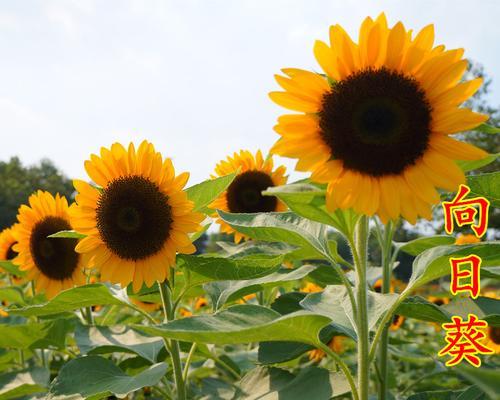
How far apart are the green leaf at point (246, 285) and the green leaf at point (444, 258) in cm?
29

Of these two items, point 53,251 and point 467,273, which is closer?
point 467,273

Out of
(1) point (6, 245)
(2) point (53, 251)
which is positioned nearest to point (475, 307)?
(2) point (53, 251)

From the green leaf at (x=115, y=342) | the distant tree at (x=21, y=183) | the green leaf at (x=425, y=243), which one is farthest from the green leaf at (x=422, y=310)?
the distant tree at (x=21, y=183)

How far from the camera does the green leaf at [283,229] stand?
5.24 feet

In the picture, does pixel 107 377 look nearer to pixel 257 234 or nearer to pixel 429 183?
pixel 257 234

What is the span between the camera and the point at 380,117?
153 cm

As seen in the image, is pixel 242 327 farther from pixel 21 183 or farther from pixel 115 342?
pixel 21 183

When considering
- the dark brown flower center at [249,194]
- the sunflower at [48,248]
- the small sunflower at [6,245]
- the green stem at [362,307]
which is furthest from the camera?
the small sunflower at [6,245]

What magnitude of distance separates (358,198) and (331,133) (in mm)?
181

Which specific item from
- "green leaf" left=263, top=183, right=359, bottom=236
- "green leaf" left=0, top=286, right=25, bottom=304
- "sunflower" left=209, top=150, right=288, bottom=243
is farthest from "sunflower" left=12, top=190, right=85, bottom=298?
"green leaf" left=263, top=183, right=359, bottom=236

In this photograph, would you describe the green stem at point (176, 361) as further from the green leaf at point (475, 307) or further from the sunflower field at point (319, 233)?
the green leaf at point (475, 307)

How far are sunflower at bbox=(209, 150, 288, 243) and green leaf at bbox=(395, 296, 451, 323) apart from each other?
66.3 inches

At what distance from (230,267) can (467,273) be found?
2.17 feet

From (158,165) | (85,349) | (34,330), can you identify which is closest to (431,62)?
(158,165)
